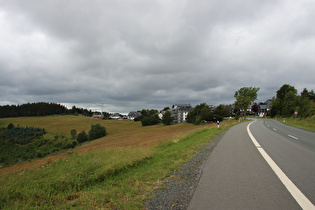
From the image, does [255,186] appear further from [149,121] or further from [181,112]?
[181,112]

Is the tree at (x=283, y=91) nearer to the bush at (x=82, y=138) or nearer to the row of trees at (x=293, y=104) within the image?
the row of trees at (x=293, y=104)

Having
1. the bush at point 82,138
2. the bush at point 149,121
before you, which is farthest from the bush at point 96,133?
the bush at point 149,121

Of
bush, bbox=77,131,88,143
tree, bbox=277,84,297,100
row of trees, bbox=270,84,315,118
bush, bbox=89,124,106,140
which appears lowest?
bush, bbox=77,131,88,143

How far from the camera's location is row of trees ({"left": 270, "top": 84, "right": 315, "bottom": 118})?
43194 millimetres

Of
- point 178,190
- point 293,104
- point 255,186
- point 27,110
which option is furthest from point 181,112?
point 178,190

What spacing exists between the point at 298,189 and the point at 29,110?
168 m

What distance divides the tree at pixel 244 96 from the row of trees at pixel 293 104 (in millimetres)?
10691

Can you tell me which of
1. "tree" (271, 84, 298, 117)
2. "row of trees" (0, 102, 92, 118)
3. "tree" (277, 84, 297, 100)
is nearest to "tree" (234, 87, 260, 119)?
"tree" (271, 84, 298, 117)

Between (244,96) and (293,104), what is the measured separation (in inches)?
667

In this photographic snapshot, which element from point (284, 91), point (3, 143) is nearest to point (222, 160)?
point (3, 143)

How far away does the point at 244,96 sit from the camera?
70.5 m

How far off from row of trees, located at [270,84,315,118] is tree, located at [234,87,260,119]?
35.1ft

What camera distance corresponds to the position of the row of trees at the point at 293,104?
4319cm

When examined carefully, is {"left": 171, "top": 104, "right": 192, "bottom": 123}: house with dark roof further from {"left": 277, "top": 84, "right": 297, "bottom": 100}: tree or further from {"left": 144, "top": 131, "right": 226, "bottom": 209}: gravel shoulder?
{"left": 144, "top": 131, "right": 226, "bottom": 209}: gravel shoulder
